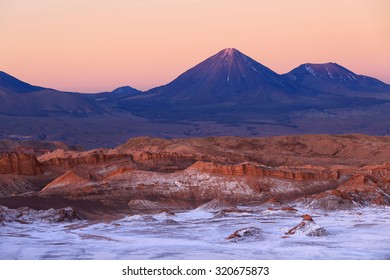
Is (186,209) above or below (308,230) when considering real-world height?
below

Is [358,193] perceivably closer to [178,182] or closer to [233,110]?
[178,182]

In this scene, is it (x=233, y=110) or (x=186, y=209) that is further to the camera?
(x=233, y=110)

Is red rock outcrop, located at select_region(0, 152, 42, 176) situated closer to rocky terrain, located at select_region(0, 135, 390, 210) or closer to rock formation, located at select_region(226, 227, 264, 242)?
rocky terrain, located at select_region(0, 135, 390, 210)

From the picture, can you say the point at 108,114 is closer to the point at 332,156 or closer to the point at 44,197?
the point at 332,156

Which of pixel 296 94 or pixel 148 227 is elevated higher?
pixel 296 94

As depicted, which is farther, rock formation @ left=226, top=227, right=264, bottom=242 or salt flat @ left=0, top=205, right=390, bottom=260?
rock formation @ left=226, top=227, right=264, bottom=242

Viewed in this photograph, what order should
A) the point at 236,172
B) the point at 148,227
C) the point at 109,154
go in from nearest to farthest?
the point at 148,227 → the point at 236,172 → the point at 109,154

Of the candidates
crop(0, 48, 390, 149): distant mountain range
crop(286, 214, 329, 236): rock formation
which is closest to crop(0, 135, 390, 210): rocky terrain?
crop(286, 214, 329, 236): rock formation

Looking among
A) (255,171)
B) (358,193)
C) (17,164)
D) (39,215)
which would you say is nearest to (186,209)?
(255,171)

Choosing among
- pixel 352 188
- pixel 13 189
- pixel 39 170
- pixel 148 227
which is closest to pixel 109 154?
pixel 39 170

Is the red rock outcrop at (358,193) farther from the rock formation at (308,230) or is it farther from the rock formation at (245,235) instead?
the rock formation at (245,235)

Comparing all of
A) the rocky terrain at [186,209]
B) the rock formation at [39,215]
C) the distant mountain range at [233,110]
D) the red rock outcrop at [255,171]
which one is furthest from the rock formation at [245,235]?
the distant mountain range at [233,110]
